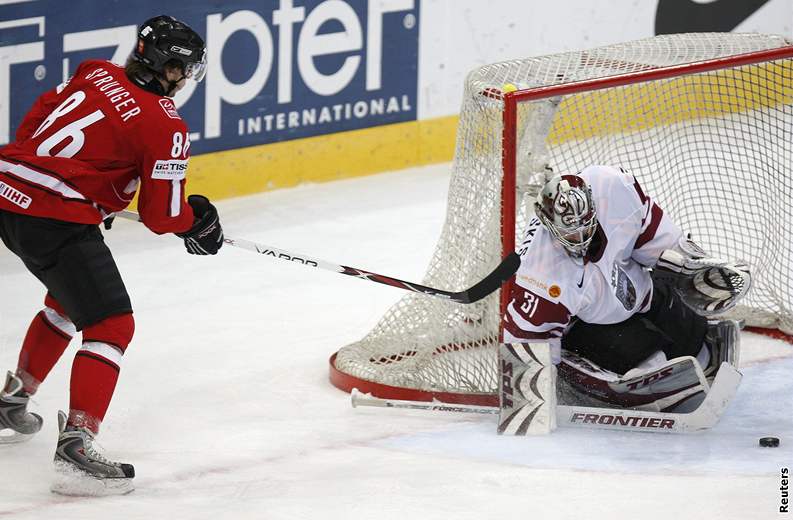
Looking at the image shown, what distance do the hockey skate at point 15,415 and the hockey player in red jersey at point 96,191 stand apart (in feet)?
0.93

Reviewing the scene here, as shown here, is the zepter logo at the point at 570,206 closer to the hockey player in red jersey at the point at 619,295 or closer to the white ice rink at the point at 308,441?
the hockey player in red jersey at the point at 619,295

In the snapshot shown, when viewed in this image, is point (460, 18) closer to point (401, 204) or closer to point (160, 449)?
point (401, 204)

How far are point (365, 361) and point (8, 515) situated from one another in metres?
1.30

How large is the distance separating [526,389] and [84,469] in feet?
3.74

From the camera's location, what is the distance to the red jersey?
11.1 feet

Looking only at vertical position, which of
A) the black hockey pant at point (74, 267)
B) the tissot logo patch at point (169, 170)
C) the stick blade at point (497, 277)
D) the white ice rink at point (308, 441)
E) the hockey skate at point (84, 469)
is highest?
the tissot logo patch at point (169, 170)

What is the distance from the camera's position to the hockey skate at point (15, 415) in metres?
3.71

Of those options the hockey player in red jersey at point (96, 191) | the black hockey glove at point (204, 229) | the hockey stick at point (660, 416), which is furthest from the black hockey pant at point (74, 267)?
the hockey stick at point (660, 416)

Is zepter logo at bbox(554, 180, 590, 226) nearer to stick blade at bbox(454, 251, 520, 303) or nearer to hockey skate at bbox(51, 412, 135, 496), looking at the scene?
stick blade at bbox(454, 251, 520, 303)

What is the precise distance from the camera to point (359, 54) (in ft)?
21.2

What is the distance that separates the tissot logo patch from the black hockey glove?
15 centimetres

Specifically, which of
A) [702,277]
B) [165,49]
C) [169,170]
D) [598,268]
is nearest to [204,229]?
[169,170]

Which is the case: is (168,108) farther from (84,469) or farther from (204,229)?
(84,469)

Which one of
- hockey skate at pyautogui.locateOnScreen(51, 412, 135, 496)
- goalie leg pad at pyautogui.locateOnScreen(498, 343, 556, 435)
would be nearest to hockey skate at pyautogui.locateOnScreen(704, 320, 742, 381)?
goalie leg pad at pyautogui.locateOnScreen(498, 343, 556, 435)
